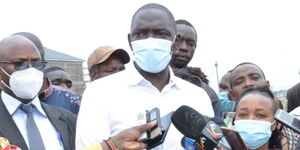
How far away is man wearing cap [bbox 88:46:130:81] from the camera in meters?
4.40

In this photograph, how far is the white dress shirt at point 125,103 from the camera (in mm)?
2490

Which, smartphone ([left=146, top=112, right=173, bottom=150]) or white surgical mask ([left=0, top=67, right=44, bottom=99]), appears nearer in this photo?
smartphone ([left=146, top=112, right=173, bottom=150])

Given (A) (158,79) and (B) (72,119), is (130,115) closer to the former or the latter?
(A) (158,79)

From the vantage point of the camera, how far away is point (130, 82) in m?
2.73

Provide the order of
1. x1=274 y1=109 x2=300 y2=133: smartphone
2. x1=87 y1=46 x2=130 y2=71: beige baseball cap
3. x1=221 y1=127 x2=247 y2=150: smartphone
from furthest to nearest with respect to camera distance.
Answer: x1=87 y1=46 x2=130 y2=71: beige baseball cap
x1=221 y1=127 x2=247 y2=150: smartphone
x1=274 y1=109 x2=300 y2=133: smartphone

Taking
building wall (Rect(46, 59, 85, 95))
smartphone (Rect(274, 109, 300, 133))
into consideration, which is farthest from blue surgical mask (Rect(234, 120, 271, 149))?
building wall (Rect(46, 59, 85, 95))

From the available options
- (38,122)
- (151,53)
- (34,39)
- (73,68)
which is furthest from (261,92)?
(73,68)

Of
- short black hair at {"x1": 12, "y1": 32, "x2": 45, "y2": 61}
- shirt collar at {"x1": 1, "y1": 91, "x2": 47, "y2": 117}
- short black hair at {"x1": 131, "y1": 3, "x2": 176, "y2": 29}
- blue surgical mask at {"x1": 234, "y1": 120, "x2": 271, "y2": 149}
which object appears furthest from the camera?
short black hair at {"x1": 12, "y1": 32, "x2": 45, "y2": 61}

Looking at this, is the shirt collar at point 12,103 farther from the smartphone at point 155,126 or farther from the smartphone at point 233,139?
the smartphone at point 233,139

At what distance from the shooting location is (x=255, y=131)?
10.5 ft

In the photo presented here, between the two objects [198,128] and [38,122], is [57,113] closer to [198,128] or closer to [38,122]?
[38,122]

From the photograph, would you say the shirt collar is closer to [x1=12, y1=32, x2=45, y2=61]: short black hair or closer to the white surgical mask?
the white surgical mask

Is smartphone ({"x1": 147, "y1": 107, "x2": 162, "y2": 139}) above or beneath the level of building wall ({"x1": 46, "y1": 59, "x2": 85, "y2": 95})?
above

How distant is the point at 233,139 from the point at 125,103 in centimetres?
76
